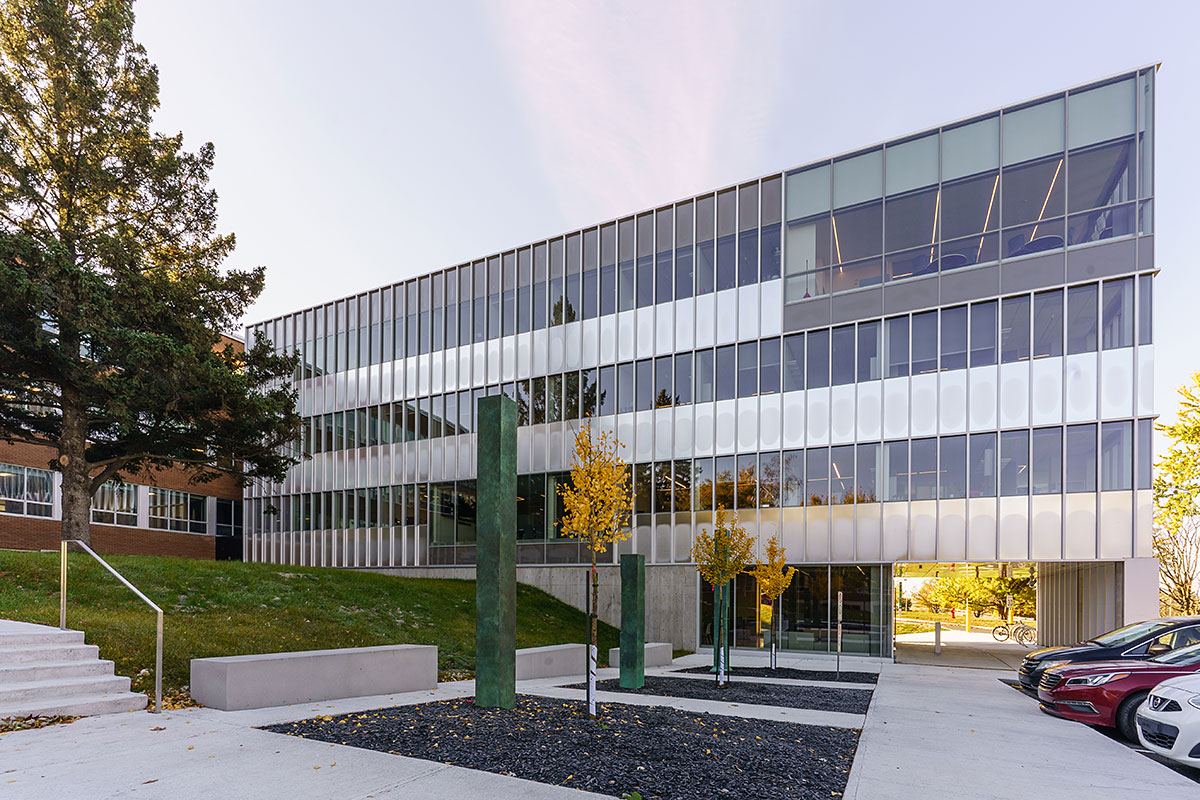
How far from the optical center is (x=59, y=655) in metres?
9.52

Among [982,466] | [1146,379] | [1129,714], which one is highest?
[1146,379]

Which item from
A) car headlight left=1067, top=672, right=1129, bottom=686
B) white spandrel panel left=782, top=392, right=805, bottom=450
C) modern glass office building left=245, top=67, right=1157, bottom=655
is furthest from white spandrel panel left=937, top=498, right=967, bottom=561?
car headlight left=1067, top=672, right=1129, bottom=686

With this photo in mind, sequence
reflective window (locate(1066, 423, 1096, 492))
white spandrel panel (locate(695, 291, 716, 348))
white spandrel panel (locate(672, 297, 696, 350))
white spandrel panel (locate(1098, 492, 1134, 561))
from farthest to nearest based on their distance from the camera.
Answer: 1. white spandrel panel (locate(672, 297, 696, 350))
2. white spandrel panel (locate(695, 291, 716, 348))
3. reflective window (locate(1066, 423, 1096, 492))
4. white spandrel panel (locate(1098, 492, 1134, 561))

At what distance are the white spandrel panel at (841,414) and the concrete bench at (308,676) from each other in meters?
15.9

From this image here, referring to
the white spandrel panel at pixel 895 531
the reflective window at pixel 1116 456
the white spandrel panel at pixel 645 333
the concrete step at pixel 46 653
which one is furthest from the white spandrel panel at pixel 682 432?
the concrete step at pixel 46 653

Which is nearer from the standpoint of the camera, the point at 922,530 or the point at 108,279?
the point at 108,279

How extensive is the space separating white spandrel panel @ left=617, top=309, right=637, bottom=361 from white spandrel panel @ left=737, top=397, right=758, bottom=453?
4.78m

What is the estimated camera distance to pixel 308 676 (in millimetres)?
10203

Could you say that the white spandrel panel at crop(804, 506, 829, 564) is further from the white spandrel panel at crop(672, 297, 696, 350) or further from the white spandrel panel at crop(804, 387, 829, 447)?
the white spandrel panel at crop(672, 297, 696, 350)

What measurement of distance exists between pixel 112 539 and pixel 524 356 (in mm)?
22493

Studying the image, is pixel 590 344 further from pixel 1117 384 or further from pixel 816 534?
pixel 1117 384

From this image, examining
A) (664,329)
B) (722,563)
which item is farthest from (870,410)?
(722,563)

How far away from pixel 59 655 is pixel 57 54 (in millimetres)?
17849

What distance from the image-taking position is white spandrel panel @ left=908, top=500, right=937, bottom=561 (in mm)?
22448
